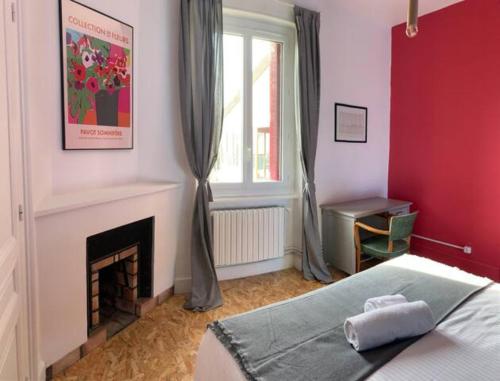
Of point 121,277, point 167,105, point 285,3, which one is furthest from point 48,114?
point 285,3

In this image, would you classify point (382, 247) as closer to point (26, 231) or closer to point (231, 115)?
point (231, 115)

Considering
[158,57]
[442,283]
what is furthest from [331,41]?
[442,283]

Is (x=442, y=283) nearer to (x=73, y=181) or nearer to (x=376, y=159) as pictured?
(x=73, y=181)

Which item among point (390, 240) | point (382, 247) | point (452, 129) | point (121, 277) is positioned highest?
point (452, 129)

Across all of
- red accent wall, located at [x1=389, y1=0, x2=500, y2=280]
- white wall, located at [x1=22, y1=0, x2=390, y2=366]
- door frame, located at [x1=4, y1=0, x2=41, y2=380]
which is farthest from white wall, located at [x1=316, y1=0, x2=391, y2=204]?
door frame, located at [x1=4, y1=0, x2=41, y2=380]

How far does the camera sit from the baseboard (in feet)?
9.55

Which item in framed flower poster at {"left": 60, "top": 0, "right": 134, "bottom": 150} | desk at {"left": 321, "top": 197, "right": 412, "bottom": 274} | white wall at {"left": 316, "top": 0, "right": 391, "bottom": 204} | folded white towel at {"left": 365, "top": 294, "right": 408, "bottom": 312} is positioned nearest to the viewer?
folded white towel at {"left": 365, "top": 294, "right": 408, "bottom": 312}

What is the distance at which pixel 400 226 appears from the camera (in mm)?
2898

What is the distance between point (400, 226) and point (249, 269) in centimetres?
152

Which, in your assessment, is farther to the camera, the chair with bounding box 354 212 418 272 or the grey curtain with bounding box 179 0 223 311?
the chair with bounding box 354 212 418 272

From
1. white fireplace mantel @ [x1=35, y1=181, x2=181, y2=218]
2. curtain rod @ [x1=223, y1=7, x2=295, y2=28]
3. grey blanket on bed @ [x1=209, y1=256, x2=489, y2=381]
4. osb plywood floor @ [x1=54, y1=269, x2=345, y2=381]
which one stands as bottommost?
osb plywood floor @ [x1=54, y1=269, x2=345, y2=381]

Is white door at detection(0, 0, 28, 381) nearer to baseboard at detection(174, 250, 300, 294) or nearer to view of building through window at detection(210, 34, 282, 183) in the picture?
baseboard at detection(174, 250, 300, 294)

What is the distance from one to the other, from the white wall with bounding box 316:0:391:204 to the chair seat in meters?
0.68

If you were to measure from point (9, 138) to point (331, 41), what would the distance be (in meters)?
3.21
